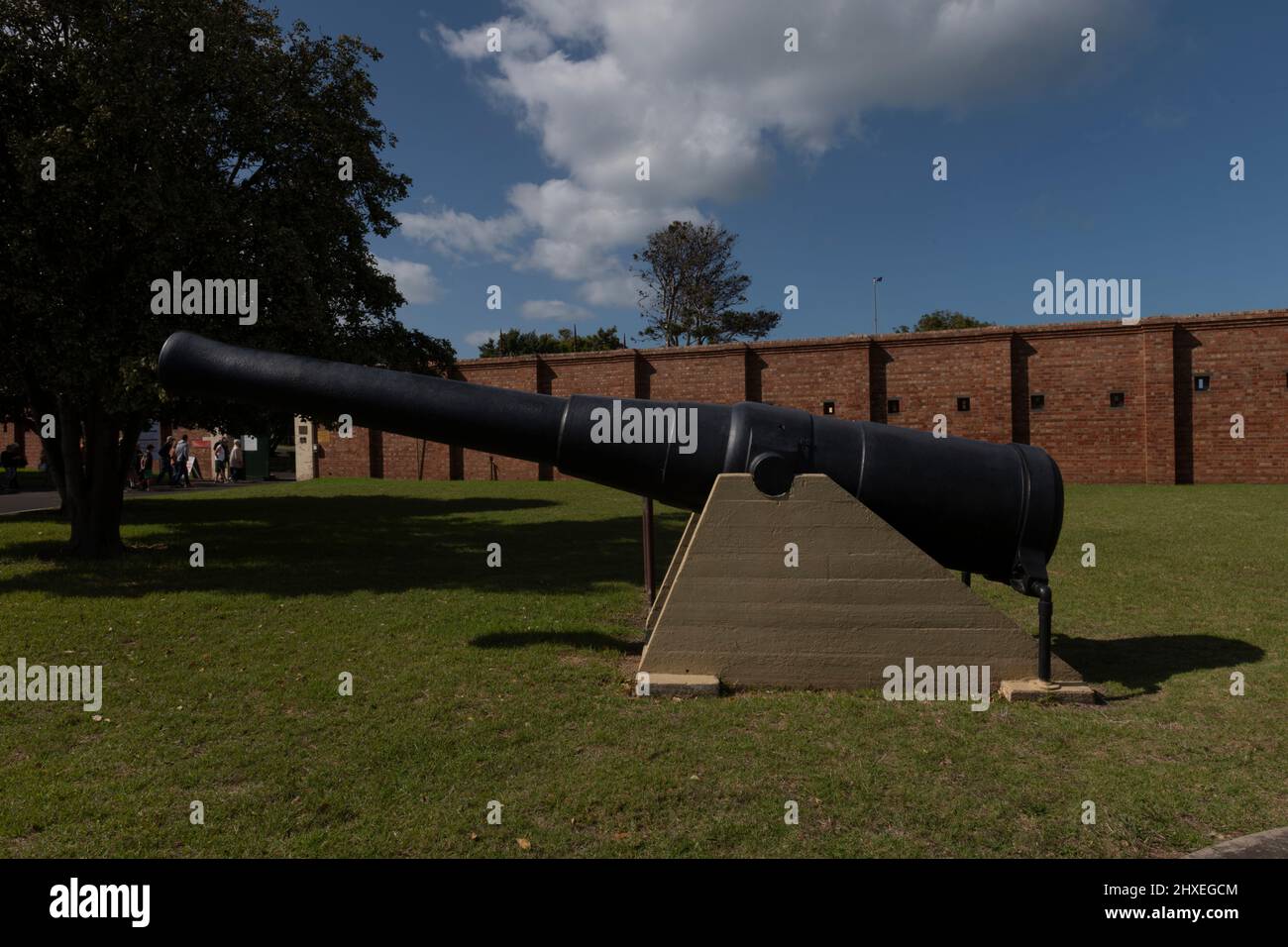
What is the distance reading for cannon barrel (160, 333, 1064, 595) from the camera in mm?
4270

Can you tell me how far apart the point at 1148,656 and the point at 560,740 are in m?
4.26

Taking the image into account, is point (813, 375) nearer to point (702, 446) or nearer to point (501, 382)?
point (501, 382)

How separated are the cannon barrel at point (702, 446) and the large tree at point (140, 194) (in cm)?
403

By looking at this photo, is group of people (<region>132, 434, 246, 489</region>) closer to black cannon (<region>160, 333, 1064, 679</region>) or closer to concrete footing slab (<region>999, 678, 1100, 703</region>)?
black cannon (<region>160, 333, 1064, 679</region>)

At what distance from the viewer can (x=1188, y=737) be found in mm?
3641

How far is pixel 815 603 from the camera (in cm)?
413

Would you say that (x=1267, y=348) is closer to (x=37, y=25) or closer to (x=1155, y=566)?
(x=1155, y=566)

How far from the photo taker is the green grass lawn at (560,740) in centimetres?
276

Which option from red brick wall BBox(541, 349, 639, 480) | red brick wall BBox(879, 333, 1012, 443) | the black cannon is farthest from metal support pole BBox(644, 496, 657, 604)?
red brick wall BBox(541, 349, 639, 480)

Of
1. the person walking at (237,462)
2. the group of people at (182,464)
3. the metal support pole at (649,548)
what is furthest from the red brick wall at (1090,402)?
the person walking at (237,462)

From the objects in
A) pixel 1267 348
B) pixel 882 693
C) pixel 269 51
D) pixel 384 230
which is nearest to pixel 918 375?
pixel 1267 348

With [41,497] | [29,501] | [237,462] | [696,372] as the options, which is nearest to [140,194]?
[29,501]

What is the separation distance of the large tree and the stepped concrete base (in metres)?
6.33
